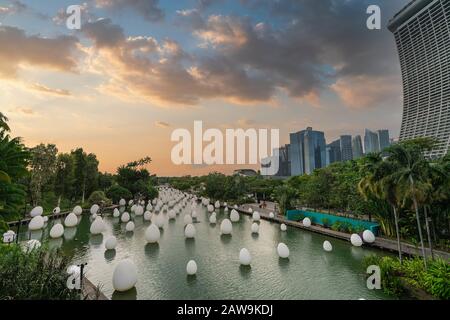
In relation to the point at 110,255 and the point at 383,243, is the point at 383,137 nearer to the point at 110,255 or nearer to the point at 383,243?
the point at 383,243

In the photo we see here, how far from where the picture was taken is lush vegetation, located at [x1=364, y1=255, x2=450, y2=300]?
30.8ft

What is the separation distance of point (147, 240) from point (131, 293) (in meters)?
8.72

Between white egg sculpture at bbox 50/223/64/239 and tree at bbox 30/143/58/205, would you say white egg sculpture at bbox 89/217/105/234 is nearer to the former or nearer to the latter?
white egg sculpture at bbox 50/223/64/239

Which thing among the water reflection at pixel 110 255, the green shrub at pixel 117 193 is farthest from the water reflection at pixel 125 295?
the green shrub at pixel 117 193

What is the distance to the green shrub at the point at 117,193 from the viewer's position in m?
43.7

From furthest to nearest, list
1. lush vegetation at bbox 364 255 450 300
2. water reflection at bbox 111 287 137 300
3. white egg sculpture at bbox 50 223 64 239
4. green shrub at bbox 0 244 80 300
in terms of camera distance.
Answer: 1. white egg sculpture at bbox 50 223 64 239
2. water reflection at bbox 111 287 137 300
3. lush vegetation at bbox 364 255 450 300
4. green shrub at bbox 0 244 80 300

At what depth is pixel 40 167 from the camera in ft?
102

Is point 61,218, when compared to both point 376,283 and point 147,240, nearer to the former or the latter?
point 147,240

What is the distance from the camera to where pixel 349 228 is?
2125 cm

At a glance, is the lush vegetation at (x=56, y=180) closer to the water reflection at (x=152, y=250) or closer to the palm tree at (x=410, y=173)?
the water reflection at (x=152, y=250)

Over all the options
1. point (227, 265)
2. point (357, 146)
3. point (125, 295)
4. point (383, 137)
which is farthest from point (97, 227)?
point (357, 146)

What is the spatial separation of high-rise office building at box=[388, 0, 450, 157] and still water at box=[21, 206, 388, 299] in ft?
Answer: 160

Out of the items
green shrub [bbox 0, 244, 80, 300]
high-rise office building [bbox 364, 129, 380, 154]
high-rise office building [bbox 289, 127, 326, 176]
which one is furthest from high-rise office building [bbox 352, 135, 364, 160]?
green shrub [bbox 0, 244, 80, 300]

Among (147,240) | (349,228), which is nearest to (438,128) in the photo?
(349,228)
